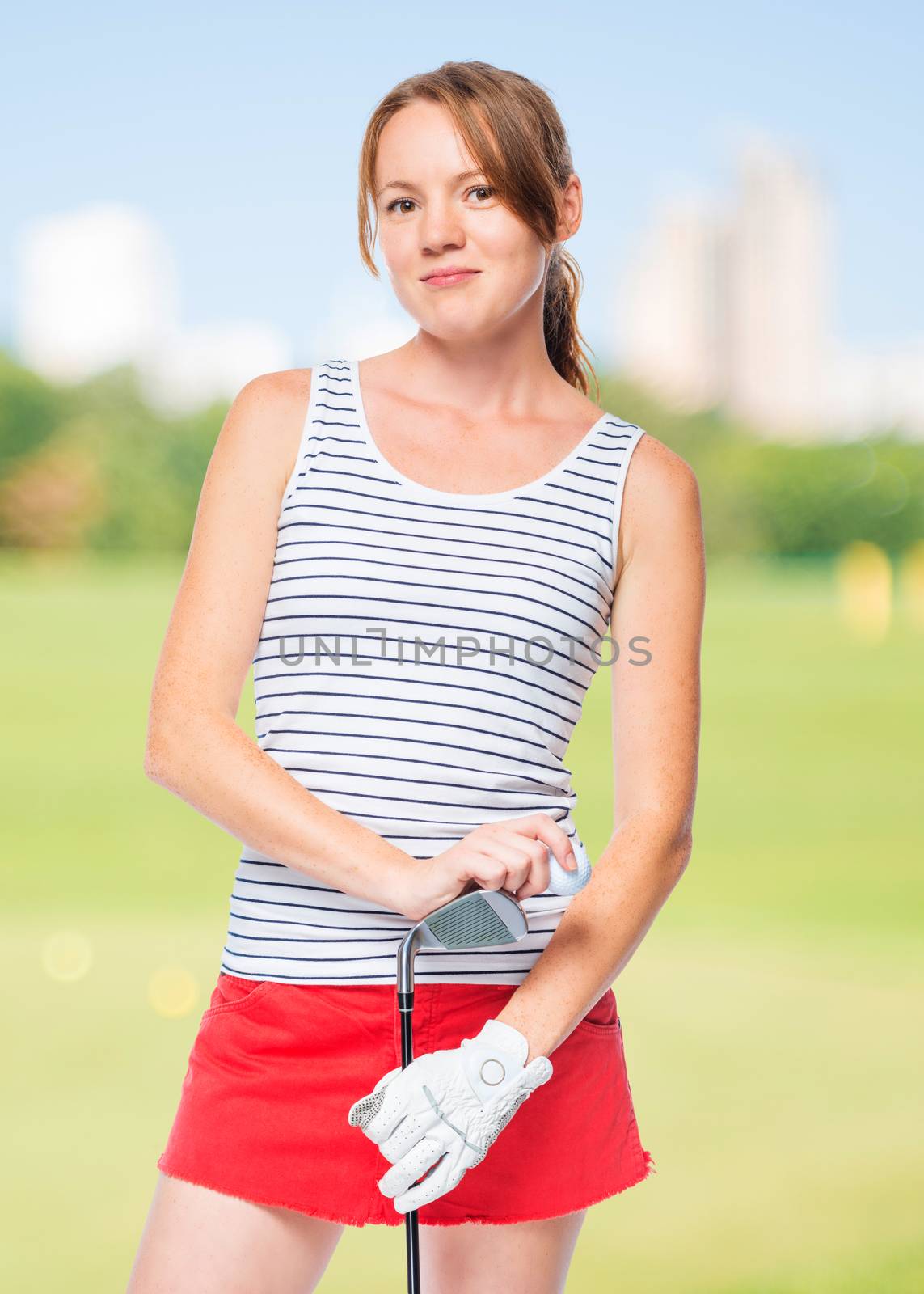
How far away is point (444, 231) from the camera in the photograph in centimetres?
132

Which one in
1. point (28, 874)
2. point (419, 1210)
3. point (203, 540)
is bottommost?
point (419, 1210)

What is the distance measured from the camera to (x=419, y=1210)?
1.34 meters

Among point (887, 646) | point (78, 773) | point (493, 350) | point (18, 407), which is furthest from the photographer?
point (18, 407)

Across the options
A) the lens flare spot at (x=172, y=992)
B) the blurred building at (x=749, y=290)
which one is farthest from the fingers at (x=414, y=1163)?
the blurred building at (x=749, y=290)

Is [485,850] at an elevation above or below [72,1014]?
below

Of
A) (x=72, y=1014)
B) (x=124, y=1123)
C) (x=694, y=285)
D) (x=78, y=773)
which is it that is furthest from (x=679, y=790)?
(x=694, y=285)

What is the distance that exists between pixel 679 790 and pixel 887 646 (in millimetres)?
17115

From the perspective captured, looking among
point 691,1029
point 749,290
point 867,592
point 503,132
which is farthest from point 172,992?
point 749,290

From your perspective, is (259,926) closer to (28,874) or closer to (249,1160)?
(249,1160)

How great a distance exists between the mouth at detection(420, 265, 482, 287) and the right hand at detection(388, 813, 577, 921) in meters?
0.45

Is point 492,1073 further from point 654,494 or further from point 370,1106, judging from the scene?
point 654,494

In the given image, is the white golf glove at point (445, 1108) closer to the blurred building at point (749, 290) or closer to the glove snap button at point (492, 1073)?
the glove snap button at point (492, 1073)

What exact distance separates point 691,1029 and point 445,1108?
3.69 metres

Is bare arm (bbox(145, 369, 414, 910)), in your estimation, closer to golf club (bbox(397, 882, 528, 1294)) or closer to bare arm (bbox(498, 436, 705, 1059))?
golf club (bbox(397, 882, 528, 1294))
